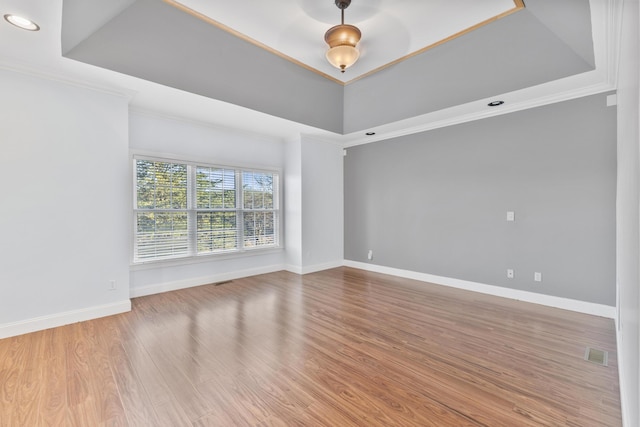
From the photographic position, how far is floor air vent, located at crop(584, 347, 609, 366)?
2.31 metres

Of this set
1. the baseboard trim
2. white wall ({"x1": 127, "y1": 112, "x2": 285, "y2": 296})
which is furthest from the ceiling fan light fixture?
the baseboard trim

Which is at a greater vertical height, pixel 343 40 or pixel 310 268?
pixel 343 40

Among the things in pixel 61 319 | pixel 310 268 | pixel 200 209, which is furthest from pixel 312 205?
pixel 61 319

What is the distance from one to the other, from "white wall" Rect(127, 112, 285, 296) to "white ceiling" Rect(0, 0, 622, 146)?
0.20 meters

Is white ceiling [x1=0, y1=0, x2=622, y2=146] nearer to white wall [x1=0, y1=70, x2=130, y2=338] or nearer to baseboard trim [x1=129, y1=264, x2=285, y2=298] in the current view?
white wall [x1=0, y1=70, x2=130, y2=338]

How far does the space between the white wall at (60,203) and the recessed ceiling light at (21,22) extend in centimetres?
86

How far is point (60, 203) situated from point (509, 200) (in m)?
5.59

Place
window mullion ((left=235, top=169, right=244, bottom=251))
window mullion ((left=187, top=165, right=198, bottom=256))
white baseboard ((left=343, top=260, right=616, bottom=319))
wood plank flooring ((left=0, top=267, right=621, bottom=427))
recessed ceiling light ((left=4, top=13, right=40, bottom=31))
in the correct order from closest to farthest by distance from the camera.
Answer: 1. wood plank flooring ((left=0, top=267, right=621, bottom=427))
2. recessed ceiling light ((left=4, top=13, right=40, bottom=31))
3. white baseboard ((left=343, top=260, right=616, bottom=319))
4. window mullion ((left=187, top=165, right=198, bottom=256))
5. window mullion ((left=235, top=169, right=244, bottom=251))

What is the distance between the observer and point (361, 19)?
3293 millimetres

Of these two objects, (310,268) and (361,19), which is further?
(310,268)

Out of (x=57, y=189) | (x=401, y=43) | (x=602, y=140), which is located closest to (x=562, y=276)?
(x=602, y=140)

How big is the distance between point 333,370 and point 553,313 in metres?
2.92

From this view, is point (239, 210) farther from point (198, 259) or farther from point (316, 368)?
point (316, 368)

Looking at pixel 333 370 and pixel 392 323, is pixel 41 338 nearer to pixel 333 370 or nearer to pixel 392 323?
pixel 333 370
